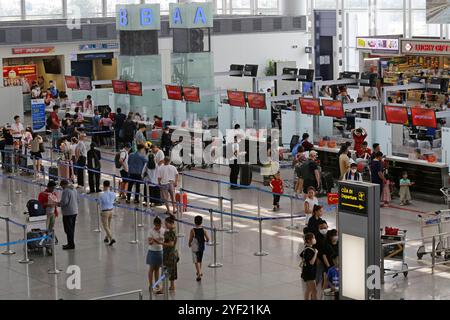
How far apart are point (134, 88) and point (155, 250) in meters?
16.6

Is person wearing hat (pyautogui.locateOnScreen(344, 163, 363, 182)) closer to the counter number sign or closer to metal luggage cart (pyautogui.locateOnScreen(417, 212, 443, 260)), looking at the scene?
metal luggage cart (pyautogui.locateOnScreen(417, 212, 443, 260))

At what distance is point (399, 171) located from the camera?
75.2 feet

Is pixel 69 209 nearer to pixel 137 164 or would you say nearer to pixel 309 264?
pixel 137 164

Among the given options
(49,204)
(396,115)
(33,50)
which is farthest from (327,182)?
(33,50)

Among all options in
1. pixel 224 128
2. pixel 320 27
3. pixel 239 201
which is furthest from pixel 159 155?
pixel 320 27

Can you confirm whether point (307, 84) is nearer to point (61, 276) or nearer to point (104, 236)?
point (104, 236)

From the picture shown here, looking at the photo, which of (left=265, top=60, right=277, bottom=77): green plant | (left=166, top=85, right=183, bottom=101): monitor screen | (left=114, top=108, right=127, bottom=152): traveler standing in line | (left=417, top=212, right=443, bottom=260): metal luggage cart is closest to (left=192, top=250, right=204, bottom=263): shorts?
(left=417, top=212, right=443, bottom=260): metal luggage cart

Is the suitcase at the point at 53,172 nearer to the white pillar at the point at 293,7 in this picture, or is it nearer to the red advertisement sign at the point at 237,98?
the red advertisement sign at the point at 237,98

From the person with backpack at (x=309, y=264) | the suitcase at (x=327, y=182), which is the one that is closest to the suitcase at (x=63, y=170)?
the suitcase at (x=327, y=182)

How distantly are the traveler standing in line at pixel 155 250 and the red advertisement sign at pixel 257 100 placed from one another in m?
12.7

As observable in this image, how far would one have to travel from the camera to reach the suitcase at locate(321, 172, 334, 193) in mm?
22727

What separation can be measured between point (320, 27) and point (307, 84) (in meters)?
7.07

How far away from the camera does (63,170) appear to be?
2462 centimetres

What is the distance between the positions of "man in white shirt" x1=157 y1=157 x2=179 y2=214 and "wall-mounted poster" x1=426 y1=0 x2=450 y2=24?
1621 cm
